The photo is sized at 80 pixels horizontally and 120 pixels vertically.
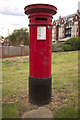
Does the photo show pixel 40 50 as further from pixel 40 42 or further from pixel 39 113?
pixel 39 113

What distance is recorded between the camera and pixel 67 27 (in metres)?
49.9

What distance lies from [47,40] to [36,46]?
1.01ft

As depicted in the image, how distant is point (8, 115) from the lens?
2.67 meters

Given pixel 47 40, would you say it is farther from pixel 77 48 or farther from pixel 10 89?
pixel 77 48

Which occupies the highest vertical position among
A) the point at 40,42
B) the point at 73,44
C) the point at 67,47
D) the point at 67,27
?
the point at 67,27

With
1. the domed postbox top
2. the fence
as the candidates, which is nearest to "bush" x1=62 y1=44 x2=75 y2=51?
the fence

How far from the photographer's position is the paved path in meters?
2.62

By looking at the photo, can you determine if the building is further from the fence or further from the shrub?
the fence

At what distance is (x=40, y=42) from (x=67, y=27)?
49.9 m

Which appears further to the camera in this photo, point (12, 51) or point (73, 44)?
point (73, 44)

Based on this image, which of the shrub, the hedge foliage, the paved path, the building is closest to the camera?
the paved path

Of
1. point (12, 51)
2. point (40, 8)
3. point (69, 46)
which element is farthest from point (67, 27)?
point (40, 8)

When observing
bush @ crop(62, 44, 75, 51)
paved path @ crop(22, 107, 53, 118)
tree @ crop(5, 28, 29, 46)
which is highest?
tree @ crop(5, 28, 29, 46)

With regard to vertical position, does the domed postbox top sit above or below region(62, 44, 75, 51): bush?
above
